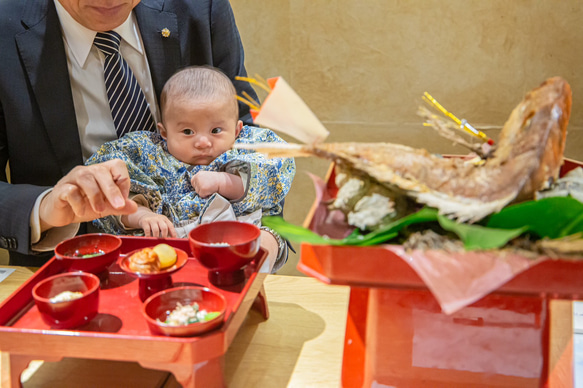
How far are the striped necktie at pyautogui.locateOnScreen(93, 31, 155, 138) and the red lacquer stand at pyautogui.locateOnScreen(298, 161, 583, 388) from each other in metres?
1.26

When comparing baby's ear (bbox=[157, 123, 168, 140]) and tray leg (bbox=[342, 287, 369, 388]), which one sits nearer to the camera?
tray leg (bbox=[342, 287, 369, 388])

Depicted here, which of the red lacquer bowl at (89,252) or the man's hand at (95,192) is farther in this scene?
the man's hand at (95,192)

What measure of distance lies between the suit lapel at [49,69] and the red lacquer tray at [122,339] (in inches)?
31.1

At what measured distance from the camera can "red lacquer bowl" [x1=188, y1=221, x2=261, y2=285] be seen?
1.00 meters

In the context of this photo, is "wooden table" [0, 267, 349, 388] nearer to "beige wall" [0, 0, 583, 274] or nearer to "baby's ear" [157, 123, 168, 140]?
"baby's ear" [157, 123, 168, 140]

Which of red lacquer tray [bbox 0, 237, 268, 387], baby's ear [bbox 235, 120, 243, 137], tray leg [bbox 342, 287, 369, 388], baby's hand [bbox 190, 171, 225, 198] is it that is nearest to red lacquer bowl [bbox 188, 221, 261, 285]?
red lacquer tray [bbox 0, 237, 268, 387]

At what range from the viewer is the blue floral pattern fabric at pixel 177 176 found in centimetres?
166

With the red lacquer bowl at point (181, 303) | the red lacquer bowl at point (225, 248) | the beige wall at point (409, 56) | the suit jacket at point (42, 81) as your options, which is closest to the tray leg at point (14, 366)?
the red lacquer bowl at point (181, 303)

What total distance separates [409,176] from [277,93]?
0.21 metres

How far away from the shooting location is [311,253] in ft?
2.27

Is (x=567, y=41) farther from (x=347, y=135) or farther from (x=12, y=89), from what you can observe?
(x=12, y=89)

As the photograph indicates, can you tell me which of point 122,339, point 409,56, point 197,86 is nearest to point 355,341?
point 122,339

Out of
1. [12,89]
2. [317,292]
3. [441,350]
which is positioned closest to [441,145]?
[317,292]

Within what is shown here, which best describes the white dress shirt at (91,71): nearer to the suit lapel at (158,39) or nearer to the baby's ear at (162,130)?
the suit lapel at (158,39)
